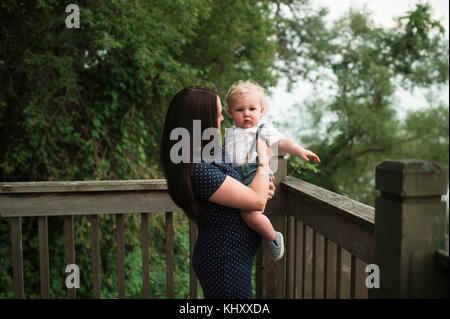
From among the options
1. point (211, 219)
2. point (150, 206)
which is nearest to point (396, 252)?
point (211, 219)

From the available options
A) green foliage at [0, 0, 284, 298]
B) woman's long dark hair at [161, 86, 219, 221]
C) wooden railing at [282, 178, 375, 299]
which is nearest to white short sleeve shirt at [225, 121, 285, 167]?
woman's long dark hair at [161, 86, 219, 221]

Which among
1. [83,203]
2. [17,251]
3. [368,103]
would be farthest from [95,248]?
[368,103]

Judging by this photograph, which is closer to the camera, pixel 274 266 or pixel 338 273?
pixel 338 273

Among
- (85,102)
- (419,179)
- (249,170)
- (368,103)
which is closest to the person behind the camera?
(419,179)

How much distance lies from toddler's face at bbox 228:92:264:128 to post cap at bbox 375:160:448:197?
0.76 metres

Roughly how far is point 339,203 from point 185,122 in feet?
2.16

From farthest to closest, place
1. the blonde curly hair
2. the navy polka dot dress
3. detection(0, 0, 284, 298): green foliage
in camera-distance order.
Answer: detection(0, 0, 284, 298): green foliage, the blonde curly hair, the navy polka dot dress

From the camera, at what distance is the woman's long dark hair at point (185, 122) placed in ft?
4.22

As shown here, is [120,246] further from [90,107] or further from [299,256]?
[90,107]

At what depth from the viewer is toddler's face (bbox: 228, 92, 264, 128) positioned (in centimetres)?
156

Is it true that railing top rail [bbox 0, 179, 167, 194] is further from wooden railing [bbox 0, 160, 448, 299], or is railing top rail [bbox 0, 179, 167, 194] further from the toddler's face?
the toddler's face

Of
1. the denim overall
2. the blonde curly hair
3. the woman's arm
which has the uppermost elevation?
the blonde curly hair

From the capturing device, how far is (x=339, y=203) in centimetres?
140

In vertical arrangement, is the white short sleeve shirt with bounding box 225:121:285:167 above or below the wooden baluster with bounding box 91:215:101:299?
above
